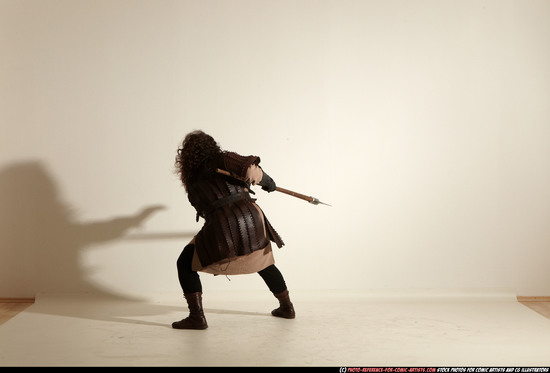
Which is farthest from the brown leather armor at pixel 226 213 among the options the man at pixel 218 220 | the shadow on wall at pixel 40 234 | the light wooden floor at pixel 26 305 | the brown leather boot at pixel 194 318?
the light wooden floor at pixel 26 305

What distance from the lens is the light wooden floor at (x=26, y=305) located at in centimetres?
356

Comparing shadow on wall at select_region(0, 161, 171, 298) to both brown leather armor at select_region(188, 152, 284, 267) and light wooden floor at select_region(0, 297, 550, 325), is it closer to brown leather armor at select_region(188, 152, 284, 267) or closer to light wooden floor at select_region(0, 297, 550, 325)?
light wooden floor at select_region(0, 297, 550, 325)

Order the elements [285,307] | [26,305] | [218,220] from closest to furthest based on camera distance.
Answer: [218,220] < [285,307] < [26,305]

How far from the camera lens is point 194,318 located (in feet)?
10.5

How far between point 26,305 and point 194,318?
4.10 feet

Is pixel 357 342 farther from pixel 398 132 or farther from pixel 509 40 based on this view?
pixel 509 40

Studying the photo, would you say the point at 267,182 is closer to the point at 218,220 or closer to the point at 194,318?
the point at 218,220

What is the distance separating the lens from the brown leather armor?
3088mm

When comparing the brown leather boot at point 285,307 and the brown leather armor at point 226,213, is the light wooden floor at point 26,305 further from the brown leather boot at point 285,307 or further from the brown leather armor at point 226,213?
the brown leather boot at point 285,307

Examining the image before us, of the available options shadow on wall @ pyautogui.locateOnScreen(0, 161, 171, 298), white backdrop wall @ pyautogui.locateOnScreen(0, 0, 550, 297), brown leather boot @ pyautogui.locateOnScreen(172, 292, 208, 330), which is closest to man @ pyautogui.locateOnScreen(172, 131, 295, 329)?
brown leather boot @ pyautogui.locateOnScreen(172, 292, 208, 330)

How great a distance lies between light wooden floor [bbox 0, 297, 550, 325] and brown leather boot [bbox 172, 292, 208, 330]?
104 cm

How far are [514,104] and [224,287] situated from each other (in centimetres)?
209

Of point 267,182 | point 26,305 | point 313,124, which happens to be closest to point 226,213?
point 267,182

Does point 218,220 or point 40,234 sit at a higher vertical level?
point 218,220
